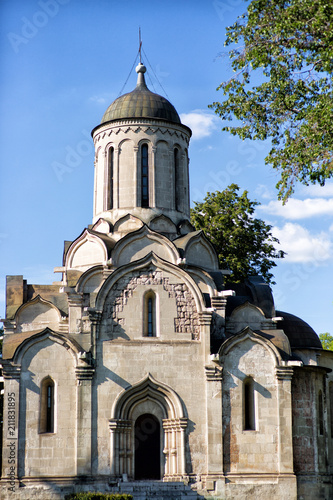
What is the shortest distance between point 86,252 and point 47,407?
5.33m

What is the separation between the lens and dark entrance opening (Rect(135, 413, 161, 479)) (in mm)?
21875

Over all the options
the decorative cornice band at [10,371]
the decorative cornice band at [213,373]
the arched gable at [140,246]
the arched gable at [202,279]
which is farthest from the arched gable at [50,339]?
the arched gable at [202,279]

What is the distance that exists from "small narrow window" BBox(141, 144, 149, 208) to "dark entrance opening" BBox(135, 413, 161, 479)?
728 cm

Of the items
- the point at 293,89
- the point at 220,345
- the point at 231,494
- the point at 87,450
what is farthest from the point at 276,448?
the point at 293,89

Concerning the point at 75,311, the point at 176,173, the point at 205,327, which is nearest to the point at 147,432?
the point at 205,327

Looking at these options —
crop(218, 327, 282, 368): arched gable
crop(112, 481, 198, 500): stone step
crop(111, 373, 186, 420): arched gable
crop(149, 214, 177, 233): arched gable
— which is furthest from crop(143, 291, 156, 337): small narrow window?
crop(112, 481, 198, 500): stone step

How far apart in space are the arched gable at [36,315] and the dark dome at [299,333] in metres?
7.62

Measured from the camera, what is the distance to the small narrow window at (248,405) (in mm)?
21656

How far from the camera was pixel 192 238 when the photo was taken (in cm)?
2361

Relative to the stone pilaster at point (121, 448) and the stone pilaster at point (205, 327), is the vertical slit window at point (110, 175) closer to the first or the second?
the stone pilaster at point (205, 327)

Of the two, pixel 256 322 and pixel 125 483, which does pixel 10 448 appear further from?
pixel 256 322

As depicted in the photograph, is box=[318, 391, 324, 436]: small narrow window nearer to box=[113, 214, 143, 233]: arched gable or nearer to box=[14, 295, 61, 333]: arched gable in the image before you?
box=[113, 214, 143, 233]: arched gable

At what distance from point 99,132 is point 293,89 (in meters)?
10.4

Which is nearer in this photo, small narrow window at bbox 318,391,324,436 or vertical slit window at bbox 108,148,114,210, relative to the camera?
small narrow window at bbox 318,391,324,436
